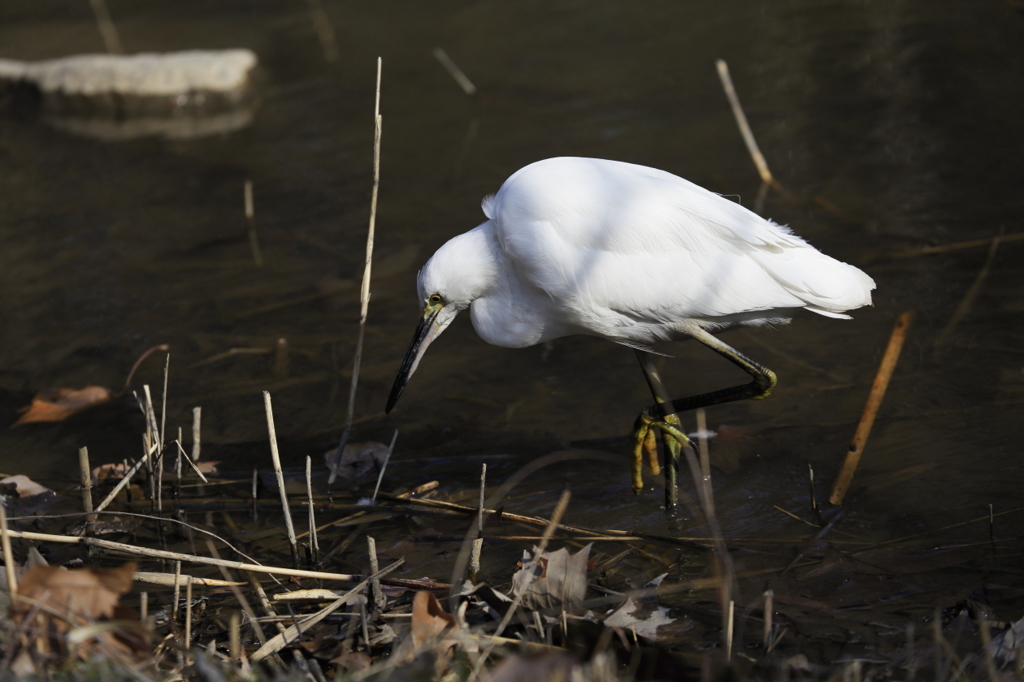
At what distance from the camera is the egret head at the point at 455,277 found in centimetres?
351

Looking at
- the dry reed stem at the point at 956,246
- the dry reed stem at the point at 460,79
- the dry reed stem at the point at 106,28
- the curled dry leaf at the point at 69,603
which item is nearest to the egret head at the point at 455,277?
the curled dry leaf at the point at 69,603

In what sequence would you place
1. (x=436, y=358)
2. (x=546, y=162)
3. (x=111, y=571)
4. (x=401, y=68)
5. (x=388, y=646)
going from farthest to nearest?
(x=401, y=68) → (x=436, y=358) → (x=546, y=162) → (x=388, y=646) → (x=111, y=571)

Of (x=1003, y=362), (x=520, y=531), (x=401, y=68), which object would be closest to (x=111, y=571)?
(x=520, y=531)

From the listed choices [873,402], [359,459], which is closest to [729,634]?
[873,402]

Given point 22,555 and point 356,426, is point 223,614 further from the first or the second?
point 356,426

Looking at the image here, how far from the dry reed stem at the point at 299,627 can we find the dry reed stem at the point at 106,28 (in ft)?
33.6

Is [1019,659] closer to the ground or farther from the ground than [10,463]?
farther from the ground

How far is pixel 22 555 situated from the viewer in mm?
3250

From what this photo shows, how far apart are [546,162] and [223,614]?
1960 millimetres

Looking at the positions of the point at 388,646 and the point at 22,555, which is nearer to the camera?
the point at 388,646

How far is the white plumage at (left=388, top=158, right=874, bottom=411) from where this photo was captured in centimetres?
335

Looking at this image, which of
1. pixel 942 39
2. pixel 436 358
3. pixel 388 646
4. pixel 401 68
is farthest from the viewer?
pixel 401 68

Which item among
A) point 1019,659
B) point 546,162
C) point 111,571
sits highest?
point 546,162

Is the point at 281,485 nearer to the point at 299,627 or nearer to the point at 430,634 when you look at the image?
the point at 299,627
